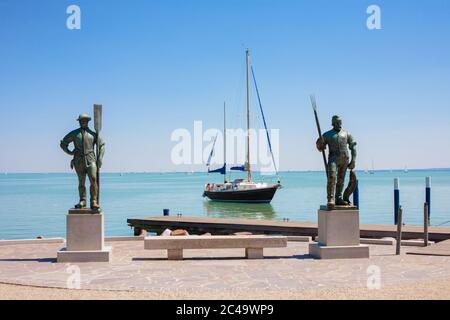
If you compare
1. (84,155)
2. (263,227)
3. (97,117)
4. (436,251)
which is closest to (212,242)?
(84,155)

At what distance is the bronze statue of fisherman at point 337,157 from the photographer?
44.4ft

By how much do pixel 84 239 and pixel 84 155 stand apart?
6.30 ft

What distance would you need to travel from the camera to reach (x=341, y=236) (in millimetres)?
13336

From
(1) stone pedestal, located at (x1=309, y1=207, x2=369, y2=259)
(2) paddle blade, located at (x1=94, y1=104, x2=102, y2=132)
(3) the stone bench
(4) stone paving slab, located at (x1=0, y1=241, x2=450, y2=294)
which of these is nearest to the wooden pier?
(4) stone paving slab, located at (x1=0, y1=241, x2=450, y2=294)

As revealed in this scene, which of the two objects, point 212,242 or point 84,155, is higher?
point 84,155

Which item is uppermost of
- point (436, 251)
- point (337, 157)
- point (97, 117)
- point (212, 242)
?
point (97, 117)

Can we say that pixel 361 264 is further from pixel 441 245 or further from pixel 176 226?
pixel 176 226

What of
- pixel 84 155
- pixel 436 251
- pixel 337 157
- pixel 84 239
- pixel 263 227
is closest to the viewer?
pixel 84 239

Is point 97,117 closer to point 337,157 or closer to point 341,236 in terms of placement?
point 337,157

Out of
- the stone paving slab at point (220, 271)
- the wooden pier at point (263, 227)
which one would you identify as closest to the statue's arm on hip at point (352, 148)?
the stone paving slab at point (220, 271)

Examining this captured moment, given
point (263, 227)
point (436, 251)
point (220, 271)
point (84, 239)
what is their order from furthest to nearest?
point (263, 227), point (436, 251), point (84, 239), point (220, 271)

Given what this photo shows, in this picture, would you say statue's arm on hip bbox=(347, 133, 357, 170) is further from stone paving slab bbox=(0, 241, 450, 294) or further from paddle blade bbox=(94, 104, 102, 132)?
paddle blade bbox=(94, 104, 102, 132)

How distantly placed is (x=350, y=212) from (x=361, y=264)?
145cm

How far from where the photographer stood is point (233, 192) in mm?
65812
